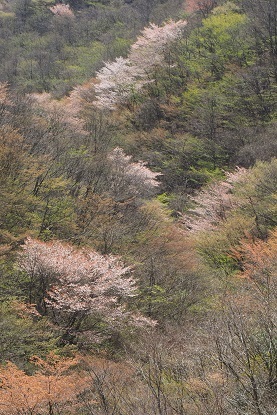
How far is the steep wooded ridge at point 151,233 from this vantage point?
9109mm

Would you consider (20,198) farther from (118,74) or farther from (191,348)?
(118,74)

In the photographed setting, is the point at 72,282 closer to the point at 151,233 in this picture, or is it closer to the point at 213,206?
the point at 151,233

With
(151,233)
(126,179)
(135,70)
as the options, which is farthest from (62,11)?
(151,233)

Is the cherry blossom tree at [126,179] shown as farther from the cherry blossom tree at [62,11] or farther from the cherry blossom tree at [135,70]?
the cherry blossom tree at [62,11]

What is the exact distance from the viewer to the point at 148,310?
16531 mm

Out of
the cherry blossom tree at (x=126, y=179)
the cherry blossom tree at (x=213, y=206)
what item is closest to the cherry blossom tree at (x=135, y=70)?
the cherry blossom tree at (x=126, y=179)

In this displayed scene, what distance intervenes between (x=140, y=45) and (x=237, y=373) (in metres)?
43.4

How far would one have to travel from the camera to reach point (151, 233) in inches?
745

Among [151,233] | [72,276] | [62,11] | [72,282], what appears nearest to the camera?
[72,276]

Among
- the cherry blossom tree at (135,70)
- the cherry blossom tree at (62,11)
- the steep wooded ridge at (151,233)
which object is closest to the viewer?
the steep wooded ridge at (151,233)

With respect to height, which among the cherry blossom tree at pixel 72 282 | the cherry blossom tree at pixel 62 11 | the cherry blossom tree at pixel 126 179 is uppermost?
the cherry blossom tree at pixel 72 282

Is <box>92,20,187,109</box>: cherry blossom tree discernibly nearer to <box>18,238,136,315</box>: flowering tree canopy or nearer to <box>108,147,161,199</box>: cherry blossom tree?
<box>108,147,161,199</box>: cherry blossom tree

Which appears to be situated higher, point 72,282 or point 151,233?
point 72,282

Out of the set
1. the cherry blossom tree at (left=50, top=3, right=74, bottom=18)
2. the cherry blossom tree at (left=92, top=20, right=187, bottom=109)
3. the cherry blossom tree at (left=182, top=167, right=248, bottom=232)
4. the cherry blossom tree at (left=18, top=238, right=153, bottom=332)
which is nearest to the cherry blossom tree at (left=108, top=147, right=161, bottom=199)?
the cherry blossom tree at (left=182, top=167, right=248, bottom=232)
